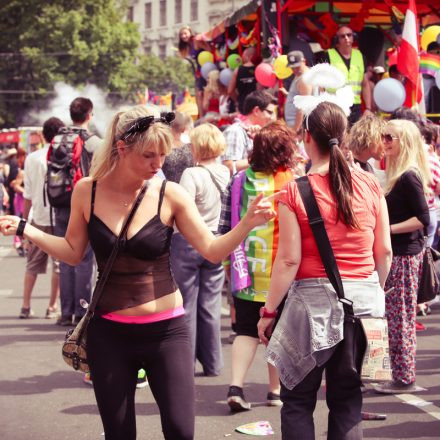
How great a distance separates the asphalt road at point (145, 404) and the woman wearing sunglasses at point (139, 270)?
1.87m

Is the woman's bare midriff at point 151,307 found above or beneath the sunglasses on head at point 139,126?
beneath

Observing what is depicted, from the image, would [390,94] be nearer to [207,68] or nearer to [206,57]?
[207,68]

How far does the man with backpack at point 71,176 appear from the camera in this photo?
30.3 feet

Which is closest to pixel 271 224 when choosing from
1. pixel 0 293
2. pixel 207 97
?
pixel 0 293

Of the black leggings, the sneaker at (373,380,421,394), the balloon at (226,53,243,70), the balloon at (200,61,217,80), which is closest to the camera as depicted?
the black leggings

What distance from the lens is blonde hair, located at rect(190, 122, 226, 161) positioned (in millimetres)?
7191

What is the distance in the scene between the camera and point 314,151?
4.49m

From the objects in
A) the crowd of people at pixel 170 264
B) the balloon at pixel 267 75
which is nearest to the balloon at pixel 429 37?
the balloon at pixel 267 75

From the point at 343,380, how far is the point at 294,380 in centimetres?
21

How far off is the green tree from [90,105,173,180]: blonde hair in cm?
4974

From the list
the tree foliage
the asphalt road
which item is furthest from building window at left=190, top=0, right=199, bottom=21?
the asphalt road

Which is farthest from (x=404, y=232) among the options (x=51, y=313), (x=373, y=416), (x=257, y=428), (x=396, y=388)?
(x=51, y=313)

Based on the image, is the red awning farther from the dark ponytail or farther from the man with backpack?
the dark ponytail

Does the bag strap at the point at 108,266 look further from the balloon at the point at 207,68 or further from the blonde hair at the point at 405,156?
the balloon at the point at 207,68
